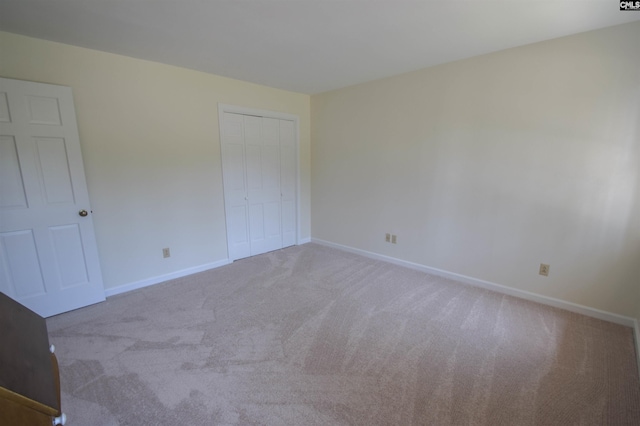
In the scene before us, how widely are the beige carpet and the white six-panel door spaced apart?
0.33m

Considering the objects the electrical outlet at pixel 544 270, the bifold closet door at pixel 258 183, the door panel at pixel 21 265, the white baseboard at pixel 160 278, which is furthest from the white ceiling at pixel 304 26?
the white baseboard at pixel 160 278

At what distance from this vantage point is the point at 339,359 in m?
1.96

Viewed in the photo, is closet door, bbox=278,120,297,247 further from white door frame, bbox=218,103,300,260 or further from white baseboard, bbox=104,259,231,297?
white baseboard, bbox=104,259,231,297

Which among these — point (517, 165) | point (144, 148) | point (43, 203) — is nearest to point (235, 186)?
point (144, 148)

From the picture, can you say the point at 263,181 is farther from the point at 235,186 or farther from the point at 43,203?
the point at 43,203

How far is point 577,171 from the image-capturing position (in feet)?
7.93

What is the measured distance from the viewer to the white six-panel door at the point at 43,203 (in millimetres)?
2221

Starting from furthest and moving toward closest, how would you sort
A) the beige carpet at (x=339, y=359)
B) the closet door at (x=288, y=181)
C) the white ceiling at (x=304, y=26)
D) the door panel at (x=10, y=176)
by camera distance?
the closet door at (x=288, y=181)
the door panel at (x=10, y=176)
the white ceiling at (x=304, y=26)
the beige carpet at (x=339, y=359)

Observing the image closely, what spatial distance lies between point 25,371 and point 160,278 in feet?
8.38

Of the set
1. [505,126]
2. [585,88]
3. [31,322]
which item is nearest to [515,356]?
[505,126]

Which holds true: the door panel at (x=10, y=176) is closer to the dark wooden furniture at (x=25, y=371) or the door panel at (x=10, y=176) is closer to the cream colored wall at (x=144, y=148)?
the cream colored wall at (x=144, y=148)

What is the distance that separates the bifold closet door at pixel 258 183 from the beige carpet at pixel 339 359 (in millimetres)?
1163

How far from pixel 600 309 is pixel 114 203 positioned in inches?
192

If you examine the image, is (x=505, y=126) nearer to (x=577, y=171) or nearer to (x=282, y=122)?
(x=577, y=171)
